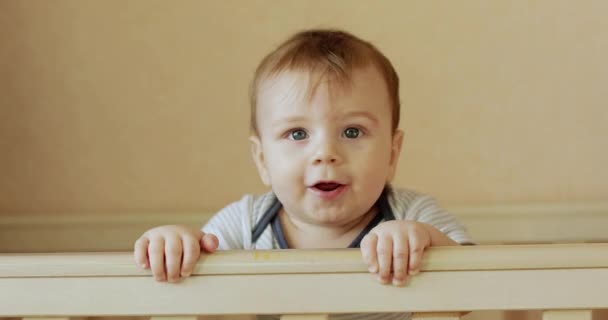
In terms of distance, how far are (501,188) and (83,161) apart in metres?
0.72

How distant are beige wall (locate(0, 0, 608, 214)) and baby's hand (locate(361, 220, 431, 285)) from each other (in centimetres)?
70

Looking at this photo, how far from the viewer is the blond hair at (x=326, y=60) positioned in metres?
0.90

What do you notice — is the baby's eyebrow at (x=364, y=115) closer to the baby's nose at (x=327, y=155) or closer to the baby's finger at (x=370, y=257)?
the baby's nose at (x=327, y=155)

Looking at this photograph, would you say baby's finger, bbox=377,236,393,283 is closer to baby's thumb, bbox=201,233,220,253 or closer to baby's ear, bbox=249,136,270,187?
baby's thumb, bbox=201,233,220,253

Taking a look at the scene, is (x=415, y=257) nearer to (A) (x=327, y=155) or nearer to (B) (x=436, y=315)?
(B) (x=436, y=315)

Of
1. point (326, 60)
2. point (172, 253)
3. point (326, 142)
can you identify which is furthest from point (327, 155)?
point (172, 253)

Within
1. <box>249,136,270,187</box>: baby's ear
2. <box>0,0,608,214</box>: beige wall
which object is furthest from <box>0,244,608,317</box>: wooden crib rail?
<box>0,0,608,214</box>: beige wall

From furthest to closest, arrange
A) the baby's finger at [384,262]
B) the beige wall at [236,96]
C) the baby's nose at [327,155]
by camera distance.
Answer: the beige wall at [236,96] → the baby's nose at [327,155] → the baby's finger at [384,262]

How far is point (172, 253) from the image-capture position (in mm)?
708

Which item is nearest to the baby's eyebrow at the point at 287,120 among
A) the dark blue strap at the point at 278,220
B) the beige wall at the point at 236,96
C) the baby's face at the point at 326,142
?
the baby's face at the point at 326,142

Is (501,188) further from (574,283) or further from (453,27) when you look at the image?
(574,283)

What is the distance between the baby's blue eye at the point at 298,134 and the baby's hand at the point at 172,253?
7.5 inches

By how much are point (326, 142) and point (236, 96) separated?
0.56 metres

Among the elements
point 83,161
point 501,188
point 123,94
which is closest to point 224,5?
point 123,94
